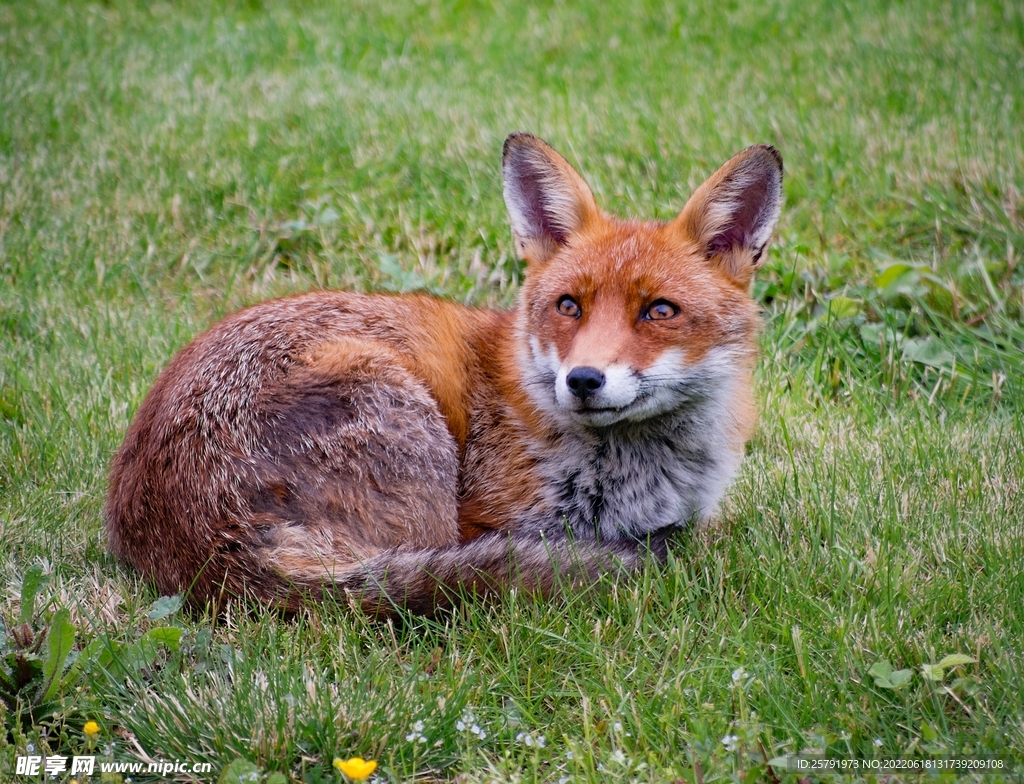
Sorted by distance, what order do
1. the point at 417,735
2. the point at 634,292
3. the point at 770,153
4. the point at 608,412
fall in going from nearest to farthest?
the point at 417,735
the point at 608,412
the point at 634,292
the point at 770,153

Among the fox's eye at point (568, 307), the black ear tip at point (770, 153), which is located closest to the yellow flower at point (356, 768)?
the fox's eye at point (568, 307)

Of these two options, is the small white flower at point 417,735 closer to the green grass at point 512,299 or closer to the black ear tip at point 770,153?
the green grass at point 512,299

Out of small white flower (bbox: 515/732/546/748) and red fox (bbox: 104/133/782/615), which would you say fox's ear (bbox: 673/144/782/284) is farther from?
small white flower (bbox: 515/732/546/748)

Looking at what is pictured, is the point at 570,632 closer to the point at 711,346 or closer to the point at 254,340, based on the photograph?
the point at 711,346

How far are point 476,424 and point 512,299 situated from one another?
6.37 ft

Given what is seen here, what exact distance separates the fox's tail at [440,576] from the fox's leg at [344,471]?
5 cm

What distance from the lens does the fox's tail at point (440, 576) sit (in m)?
3.27

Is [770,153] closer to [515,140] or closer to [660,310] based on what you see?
[660,310]

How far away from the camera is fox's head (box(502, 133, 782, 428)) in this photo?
→ 3.51 m

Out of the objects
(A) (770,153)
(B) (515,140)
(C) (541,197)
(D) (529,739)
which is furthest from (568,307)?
(D) (529,739)

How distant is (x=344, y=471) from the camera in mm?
3500

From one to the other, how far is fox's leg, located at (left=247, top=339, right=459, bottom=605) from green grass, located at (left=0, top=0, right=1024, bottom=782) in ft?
0.92

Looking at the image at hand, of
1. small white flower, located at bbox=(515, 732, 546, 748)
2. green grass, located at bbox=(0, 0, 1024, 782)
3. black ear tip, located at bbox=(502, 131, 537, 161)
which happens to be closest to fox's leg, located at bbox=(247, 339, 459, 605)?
green grass, located at bbox=(0, 0, 1024, 782)

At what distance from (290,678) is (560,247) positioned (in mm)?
2175
